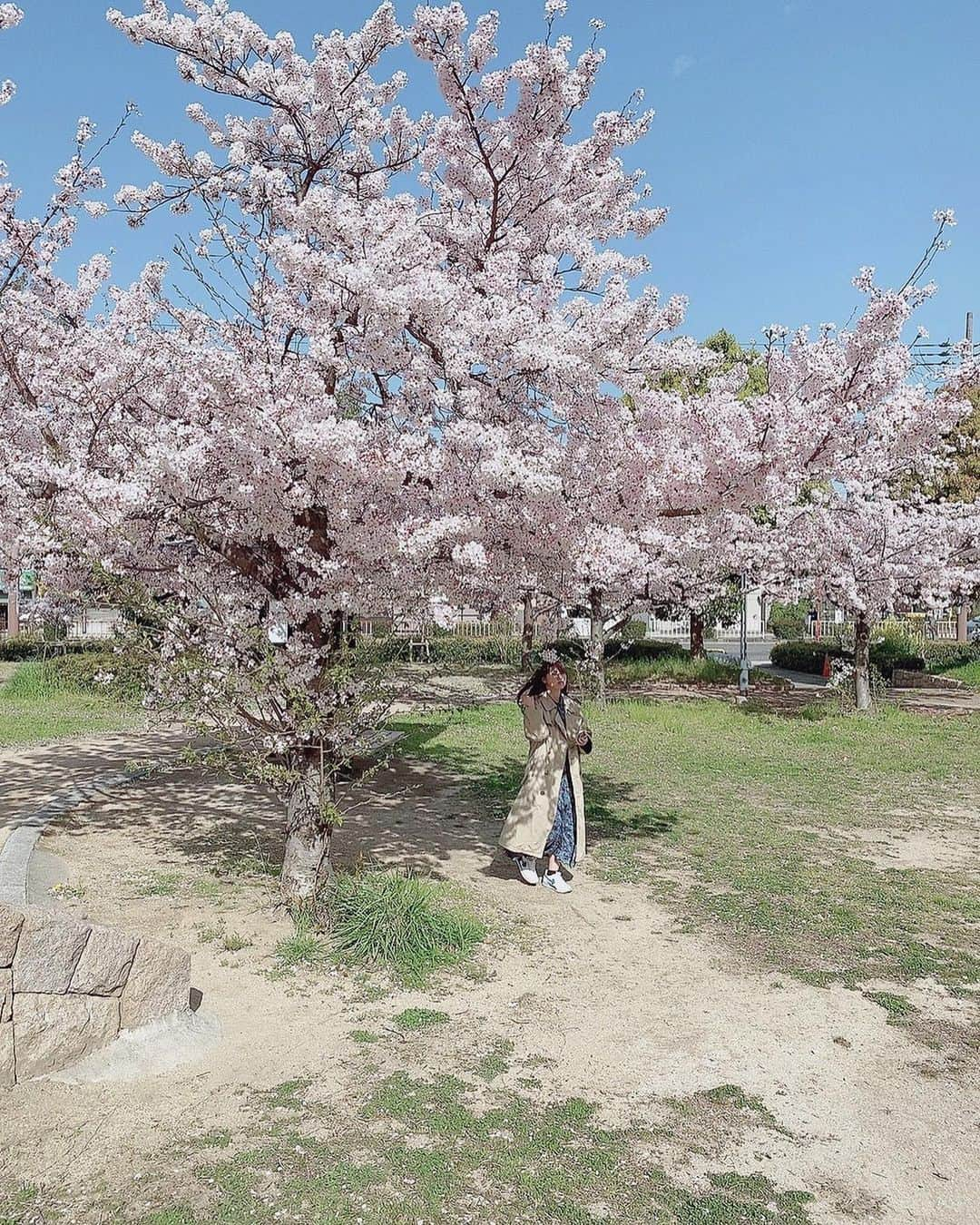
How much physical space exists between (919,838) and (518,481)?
5.61m

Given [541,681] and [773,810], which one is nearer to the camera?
[541,681]

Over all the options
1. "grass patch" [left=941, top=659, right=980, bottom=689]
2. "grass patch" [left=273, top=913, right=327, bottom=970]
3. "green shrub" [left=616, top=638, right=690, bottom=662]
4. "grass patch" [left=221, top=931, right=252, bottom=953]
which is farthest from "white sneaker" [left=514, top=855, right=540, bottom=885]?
"grass patch" [left=941, top=659, right=980, bottom=689]

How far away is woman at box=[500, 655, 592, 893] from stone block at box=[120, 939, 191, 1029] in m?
3.12

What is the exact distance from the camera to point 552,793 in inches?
284

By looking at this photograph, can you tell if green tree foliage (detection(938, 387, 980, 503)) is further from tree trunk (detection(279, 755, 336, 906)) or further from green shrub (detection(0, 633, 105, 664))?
green shrub (detection(0, 633, 105, 664))

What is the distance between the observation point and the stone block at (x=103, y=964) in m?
4.12

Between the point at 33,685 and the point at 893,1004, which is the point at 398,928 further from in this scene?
the point at 33,685

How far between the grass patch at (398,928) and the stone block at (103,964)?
4.87ft

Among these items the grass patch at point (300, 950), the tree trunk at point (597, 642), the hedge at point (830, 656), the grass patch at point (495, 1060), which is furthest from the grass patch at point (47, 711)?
the hedge at point (830, 656)

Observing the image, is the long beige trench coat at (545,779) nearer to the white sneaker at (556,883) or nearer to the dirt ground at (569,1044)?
the white sneaker at (556,883)

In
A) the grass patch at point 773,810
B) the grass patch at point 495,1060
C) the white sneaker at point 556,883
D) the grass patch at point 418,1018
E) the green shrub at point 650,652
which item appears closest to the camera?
the grass patch at point 495,1060

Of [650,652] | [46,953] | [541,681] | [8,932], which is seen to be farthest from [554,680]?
[650,652]

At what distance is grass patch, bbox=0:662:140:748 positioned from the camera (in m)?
13.7

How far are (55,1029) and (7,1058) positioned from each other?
0.19 m
